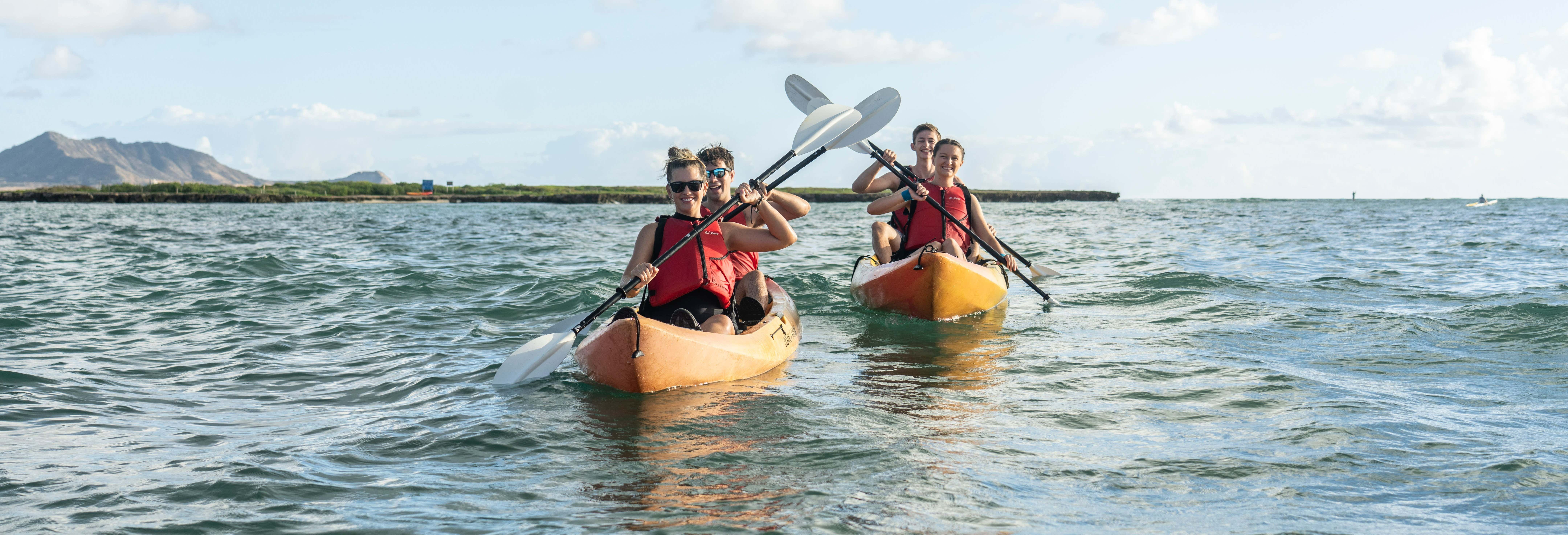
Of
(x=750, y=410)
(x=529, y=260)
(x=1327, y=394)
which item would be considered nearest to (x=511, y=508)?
(x=750, y=410)

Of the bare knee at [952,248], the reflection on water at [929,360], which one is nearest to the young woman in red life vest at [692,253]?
the reflection on water at [929,360]

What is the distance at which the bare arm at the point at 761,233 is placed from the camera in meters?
5.92

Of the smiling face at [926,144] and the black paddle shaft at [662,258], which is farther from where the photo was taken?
the smiling face at [926,144]

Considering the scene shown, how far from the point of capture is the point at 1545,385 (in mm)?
5332

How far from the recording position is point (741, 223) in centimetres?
679

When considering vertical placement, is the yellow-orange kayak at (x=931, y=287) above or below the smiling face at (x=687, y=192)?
below

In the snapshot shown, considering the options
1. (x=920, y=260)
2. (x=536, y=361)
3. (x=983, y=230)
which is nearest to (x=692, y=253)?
(x=536, y=361)

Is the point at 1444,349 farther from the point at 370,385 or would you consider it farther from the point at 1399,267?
the point at 1399,267

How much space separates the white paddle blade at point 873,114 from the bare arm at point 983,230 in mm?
1310

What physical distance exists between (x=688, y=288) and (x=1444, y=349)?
5255 millimetres

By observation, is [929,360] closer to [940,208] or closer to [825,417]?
[825,417]

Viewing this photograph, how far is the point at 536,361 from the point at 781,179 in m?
2.43

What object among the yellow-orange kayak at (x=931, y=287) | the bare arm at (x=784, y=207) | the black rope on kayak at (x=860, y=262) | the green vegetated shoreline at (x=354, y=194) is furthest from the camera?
the green vegetated shoreline at (x=354, y=194)

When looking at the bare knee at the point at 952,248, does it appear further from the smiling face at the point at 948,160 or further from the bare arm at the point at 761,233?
the bare arm at the point at 761,233
